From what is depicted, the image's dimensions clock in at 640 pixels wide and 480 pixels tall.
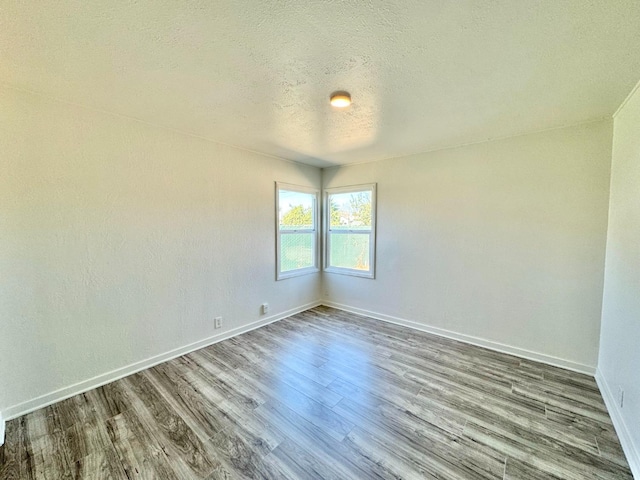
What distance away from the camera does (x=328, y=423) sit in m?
1.86

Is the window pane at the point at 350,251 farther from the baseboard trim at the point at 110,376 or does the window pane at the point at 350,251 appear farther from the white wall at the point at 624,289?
the white wall at the point at 624,289

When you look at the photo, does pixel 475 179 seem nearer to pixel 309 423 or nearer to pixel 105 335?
pixel 309 423

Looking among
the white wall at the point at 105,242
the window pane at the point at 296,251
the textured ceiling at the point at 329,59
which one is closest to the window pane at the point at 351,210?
the window pane at the point at 296,251

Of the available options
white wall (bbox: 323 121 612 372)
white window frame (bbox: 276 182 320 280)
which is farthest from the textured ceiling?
white window frame (bbox: 276 182 320 280)

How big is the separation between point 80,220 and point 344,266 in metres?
3.25

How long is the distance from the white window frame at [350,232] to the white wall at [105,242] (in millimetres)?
1447

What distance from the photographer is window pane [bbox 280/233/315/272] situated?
395 cm

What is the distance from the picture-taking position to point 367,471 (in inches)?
59.2

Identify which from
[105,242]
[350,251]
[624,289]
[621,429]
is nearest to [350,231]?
[350,251]

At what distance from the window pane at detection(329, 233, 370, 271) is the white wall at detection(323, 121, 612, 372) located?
29 cm

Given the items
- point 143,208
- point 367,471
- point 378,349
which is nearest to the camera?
point 367,471

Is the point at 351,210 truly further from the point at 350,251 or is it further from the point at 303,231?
the point at 303,231

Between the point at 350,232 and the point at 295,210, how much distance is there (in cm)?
93

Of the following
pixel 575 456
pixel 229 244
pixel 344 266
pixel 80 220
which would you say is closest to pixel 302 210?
pixel 344 266
